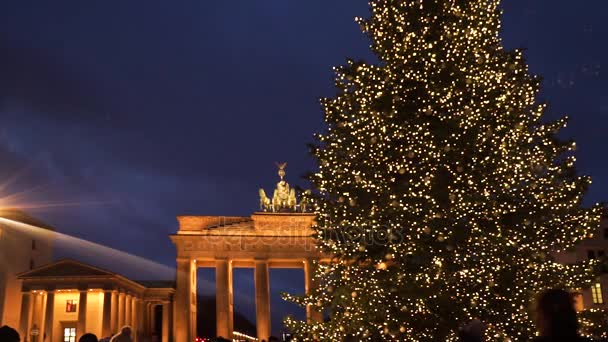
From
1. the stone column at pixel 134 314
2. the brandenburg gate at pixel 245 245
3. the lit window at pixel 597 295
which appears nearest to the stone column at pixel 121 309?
the stone column at pixel 134 314

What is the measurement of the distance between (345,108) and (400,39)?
2538 millimetres

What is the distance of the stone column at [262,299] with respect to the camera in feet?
182

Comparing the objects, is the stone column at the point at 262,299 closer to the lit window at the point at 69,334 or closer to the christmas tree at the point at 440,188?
the lit window at the point at 69,334

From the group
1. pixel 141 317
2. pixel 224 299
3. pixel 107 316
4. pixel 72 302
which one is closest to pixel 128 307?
pixel 72 302

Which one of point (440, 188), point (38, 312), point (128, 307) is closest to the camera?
point (440, 188)

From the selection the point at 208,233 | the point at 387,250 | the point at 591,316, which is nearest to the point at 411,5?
the point at 387,250

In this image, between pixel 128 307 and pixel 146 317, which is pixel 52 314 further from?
pixel 146 317

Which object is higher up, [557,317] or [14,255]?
[14,255]

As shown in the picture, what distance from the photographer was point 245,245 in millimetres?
57438

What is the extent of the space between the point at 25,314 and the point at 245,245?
20545 mm

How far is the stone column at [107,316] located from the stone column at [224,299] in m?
9.50

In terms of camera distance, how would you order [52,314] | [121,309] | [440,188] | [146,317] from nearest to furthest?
[440,188]
[52,314]
[121,309]
[146,317]

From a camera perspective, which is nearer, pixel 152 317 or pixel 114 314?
pixel 114 314

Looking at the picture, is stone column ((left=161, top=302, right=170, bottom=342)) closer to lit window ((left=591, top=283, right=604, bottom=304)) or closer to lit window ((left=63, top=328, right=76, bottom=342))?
lit window ((left=63, top=328, right=76, bottom=342))
